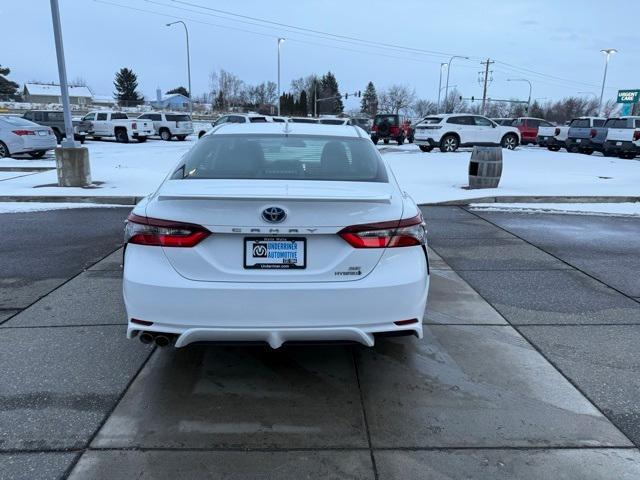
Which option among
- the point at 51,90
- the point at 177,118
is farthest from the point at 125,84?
the point at 177,118

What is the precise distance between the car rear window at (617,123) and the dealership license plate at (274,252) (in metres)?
26.0

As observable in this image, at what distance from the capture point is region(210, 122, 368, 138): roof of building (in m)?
4.34

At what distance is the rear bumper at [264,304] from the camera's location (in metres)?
2.98

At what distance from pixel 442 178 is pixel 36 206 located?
985cm

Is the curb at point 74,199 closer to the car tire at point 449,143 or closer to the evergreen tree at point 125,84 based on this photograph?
the car tire at point 449,143

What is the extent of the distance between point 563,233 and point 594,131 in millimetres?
20067

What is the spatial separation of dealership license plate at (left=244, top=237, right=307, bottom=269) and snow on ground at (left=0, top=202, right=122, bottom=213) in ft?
26.6

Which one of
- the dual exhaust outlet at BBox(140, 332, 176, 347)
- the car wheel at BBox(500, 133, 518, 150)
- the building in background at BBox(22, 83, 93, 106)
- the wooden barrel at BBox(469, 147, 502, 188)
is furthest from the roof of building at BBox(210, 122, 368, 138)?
the building in background at BBox(22, 83, 93, 106)

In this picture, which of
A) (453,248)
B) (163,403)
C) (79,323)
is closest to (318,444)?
(163,403)

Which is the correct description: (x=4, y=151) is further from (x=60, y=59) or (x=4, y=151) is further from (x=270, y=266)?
(x=270, y=266)

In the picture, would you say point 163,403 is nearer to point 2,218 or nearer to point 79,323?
Result: point 79,323

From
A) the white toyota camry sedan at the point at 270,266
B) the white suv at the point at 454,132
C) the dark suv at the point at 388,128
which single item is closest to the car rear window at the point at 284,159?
the white toyota camry sedan at the point at 270,266

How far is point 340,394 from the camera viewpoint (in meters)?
3.45

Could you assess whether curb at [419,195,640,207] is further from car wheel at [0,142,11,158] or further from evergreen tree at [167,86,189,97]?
evergreen tree at [167,86,189,97]
